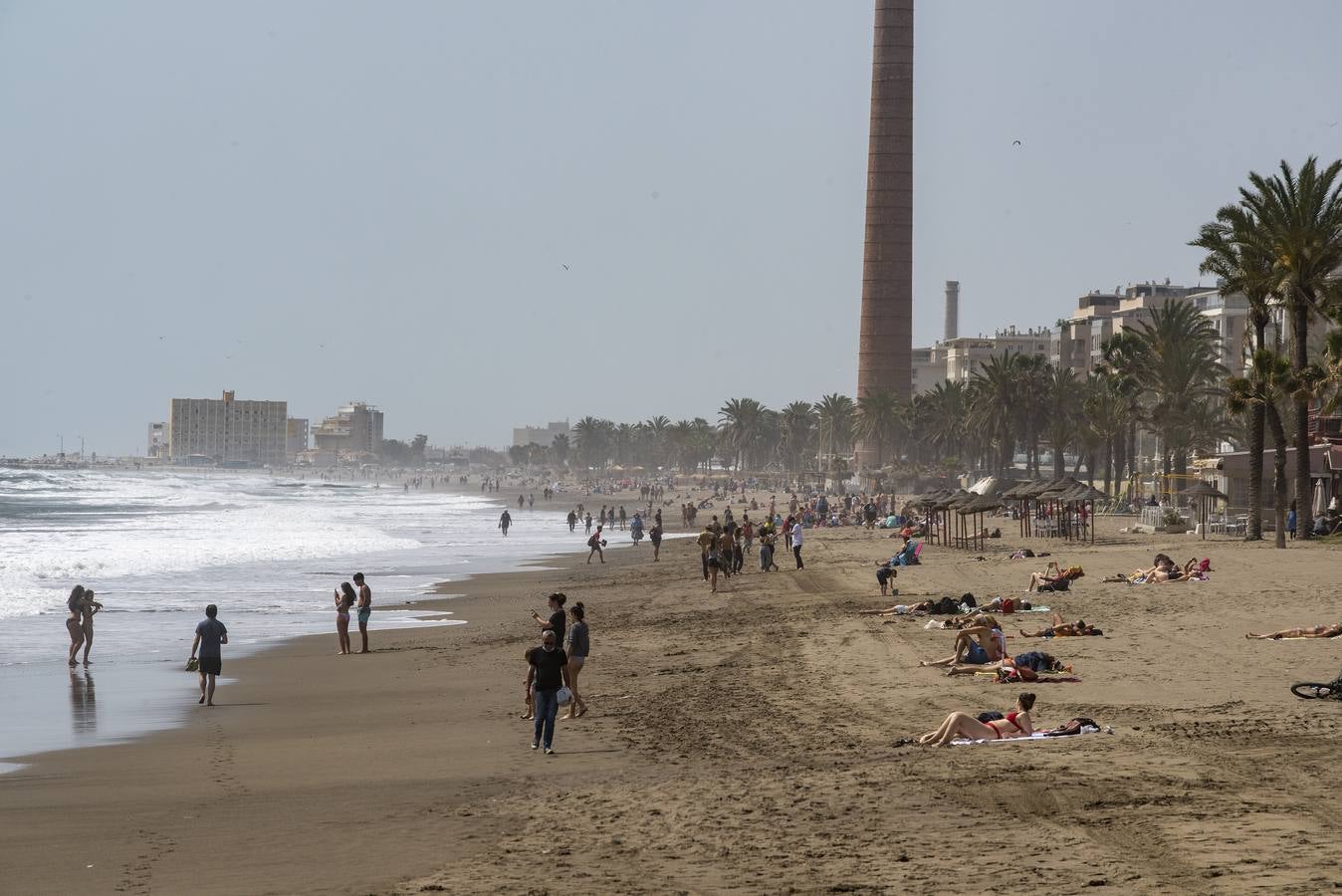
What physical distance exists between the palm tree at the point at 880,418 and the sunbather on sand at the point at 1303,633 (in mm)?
89168

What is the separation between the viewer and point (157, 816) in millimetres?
10320

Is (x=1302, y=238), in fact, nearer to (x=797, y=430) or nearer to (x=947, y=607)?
(x=947, y=607)

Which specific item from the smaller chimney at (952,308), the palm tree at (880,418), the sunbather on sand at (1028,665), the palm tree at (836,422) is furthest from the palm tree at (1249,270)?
the smaller chimney at (952,308)

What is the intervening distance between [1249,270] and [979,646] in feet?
72.9

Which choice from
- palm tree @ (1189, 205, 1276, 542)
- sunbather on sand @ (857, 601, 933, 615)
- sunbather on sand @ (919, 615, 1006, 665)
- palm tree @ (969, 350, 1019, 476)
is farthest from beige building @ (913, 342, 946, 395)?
sunbather on sand @ (919, 615, 1006, 665)

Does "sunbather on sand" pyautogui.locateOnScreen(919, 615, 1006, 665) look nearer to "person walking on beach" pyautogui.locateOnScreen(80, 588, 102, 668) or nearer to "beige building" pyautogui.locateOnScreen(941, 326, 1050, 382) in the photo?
"person walking on beach" pyautogui.locateOnScreen(80, 588, 102, 668)

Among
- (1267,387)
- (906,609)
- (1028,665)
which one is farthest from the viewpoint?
(1267,387)

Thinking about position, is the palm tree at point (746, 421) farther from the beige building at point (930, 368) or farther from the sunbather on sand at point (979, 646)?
the sunbather on sand at point (979, 646)

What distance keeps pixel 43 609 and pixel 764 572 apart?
591 inches

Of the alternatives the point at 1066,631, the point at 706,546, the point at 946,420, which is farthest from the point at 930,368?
the point at 1066,631

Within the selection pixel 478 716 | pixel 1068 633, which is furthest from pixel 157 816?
pixel 1068 633

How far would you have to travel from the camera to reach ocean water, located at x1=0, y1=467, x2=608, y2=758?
1720 centimetres

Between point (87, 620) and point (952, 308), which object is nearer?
point (87, 620)

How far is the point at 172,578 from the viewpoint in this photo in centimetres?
3594
